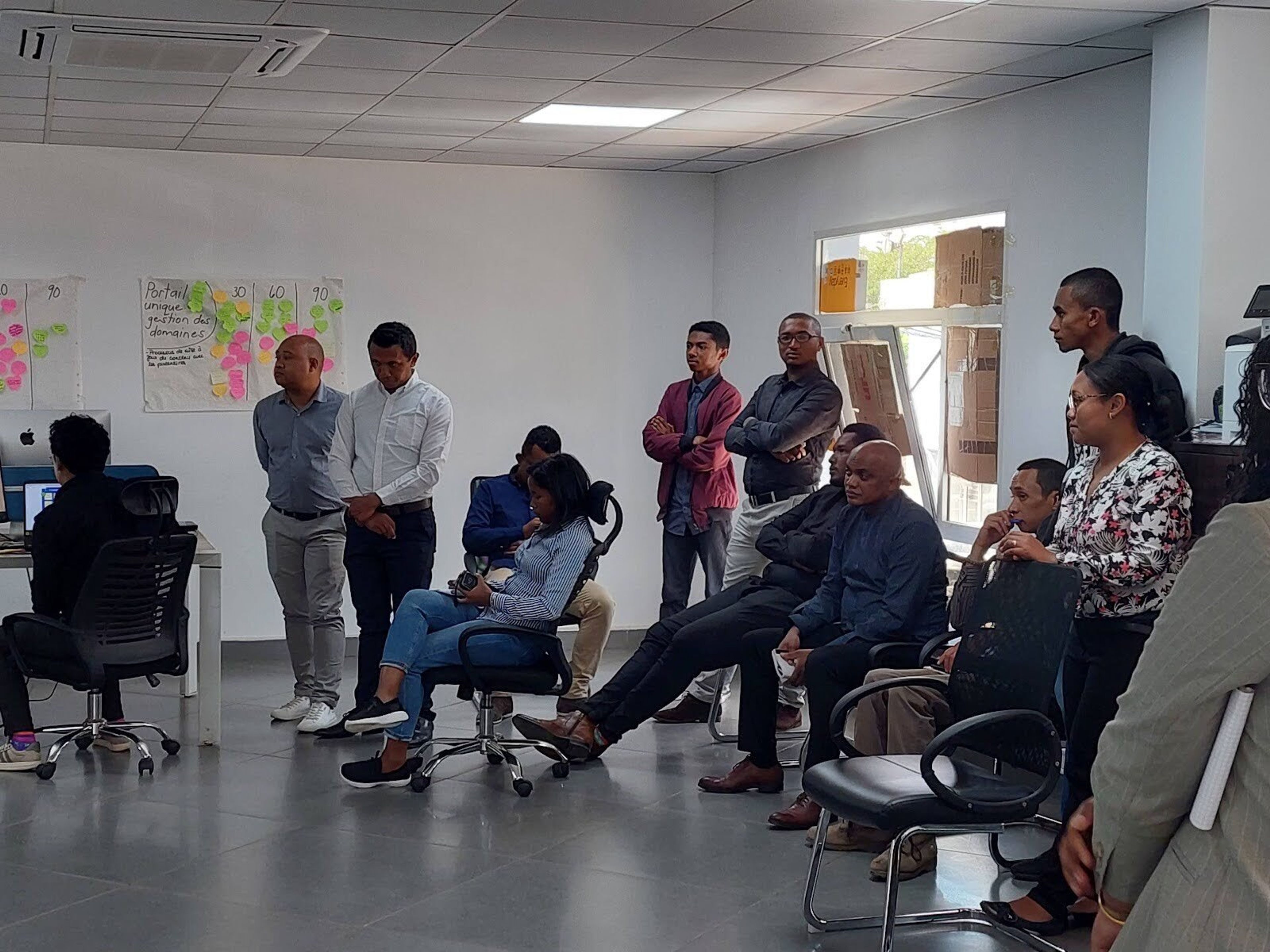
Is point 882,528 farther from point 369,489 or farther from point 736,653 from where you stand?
point 369,489

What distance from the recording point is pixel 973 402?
20.6ft

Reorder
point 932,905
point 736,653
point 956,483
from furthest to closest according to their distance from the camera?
point 956,483, point 736,653, point 932,905

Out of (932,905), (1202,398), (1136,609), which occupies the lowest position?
(932,905)

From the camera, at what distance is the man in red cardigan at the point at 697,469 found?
6891mm

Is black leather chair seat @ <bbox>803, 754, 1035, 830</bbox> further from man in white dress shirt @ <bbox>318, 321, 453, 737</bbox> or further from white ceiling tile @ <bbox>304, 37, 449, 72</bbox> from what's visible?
white ceiling tile @ <bbox>304, 37, 449, 72</bbox>

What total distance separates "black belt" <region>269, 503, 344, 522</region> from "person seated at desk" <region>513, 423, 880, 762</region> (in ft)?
4.58

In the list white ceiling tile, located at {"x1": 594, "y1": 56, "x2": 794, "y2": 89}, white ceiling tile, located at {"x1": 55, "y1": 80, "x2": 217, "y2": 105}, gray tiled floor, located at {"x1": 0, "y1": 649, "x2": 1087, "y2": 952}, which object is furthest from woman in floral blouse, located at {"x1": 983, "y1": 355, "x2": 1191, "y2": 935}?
white ceiling tile, located at {"x1": 55, "y1": 80, "x2": 217, "y2": 105}

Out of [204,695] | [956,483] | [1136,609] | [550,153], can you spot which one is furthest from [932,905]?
[550,153]

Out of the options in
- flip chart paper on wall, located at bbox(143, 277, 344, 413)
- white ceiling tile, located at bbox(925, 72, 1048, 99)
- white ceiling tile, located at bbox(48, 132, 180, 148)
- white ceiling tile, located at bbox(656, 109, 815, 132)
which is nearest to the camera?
white ceiling tile, located at bbox(925, 72, 1048, 99)

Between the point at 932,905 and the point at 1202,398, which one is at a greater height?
the point at 1202,398

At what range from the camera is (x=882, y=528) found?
187 inches

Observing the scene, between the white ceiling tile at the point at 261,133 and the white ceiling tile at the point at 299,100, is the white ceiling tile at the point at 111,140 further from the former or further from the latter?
the white ceiling tile at the point at 299,100

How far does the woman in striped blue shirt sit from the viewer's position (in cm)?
521

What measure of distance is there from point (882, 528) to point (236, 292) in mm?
4487
